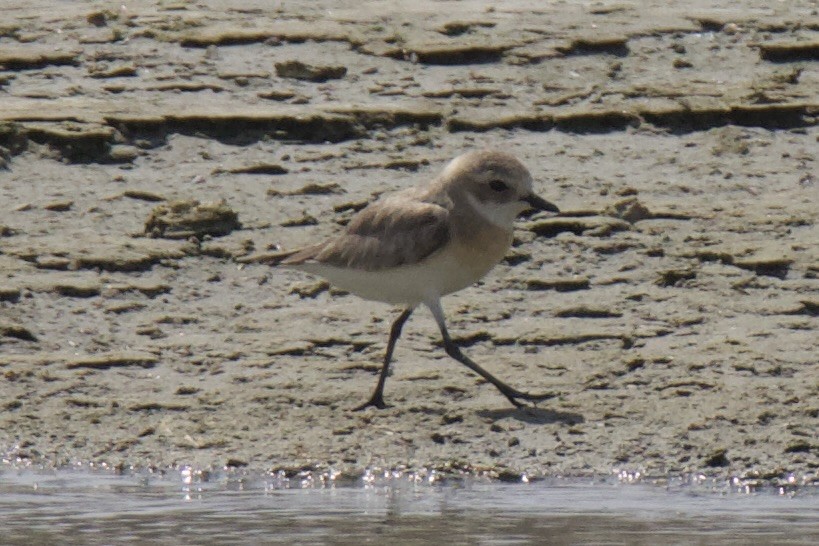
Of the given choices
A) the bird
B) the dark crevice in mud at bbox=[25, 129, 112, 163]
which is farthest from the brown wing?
the dark crevice in mud at bbox=[25, 129, 112, 163]

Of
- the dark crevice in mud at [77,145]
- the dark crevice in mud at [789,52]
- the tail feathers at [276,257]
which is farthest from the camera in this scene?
the dark crevice in mud at [789,52]

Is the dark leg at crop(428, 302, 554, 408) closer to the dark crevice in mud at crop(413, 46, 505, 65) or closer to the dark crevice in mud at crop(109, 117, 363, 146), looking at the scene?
the dark crevice in mud at crop(109, 117, 363, 146)

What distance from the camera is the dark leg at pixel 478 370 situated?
754 cm

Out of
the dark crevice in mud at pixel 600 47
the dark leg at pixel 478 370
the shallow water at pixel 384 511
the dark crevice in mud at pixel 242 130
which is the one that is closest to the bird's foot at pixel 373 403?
the dark leg at pixel 478 370

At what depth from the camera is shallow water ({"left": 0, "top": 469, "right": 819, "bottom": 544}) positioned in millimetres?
6191

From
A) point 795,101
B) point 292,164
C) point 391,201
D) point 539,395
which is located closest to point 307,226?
point 292,164

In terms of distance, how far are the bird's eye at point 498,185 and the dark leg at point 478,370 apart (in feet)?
1.78

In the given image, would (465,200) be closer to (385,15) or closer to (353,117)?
(353,117)

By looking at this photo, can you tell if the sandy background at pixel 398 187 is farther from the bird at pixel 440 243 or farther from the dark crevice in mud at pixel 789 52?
the bird at pixel 440 243

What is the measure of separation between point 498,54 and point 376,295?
12.3ft

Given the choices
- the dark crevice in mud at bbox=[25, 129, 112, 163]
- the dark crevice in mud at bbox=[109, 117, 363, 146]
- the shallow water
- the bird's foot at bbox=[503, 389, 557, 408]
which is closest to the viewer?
the shallow water

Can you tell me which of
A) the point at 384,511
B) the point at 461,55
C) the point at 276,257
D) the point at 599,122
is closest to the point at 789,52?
the point at 599,122

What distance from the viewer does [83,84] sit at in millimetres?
11070

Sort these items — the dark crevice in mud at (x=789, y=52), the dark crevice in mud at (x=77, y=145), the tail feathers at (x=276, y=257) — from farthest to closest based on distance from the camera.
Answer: the dark crevice in mud at (x=789, y=52)
the dark crevice in mud at (x=77, y=145)
the tail feathers at (x=276, y=257)
